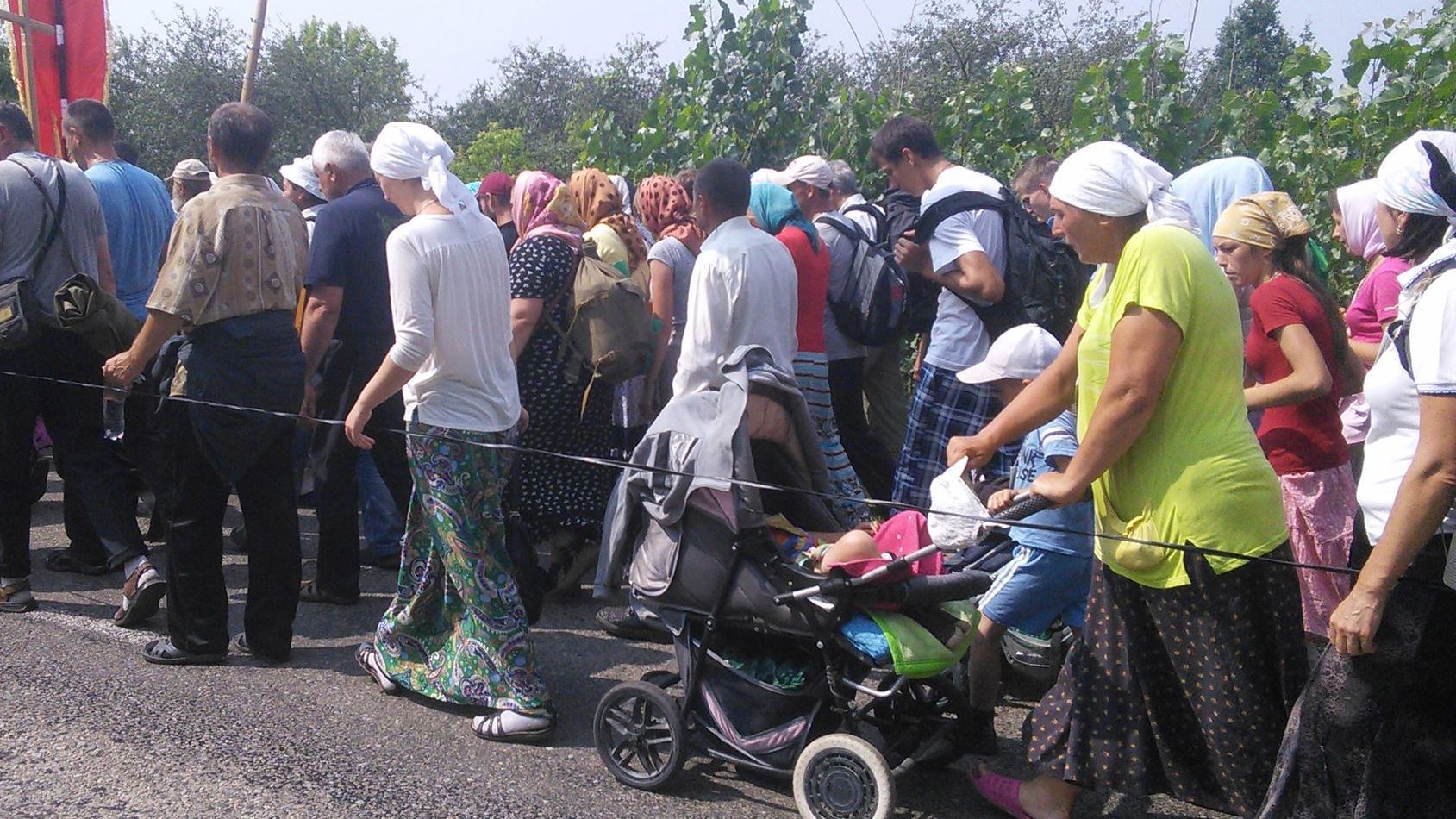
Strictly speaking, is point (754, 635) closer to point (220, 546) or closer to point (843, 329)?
point (220, 546)

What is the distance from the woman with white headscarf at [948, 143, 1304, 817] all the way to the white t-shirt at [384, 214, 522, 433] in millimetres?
1961

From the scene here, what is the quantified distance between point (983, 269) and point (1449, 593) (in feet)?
8.55

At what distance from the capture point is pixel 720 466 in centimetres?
371

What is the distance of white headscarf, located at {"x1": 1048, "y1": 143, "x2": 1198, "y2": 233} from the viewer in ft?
10.6

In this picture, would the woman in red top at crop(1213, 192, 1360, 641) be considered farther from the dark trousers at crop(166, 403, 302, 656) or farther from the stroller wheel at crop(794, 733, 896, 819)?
the dark trousers at crop(166, 403, 302, 656)

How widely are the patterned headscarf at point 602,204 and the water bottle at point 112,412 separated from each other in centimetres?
218

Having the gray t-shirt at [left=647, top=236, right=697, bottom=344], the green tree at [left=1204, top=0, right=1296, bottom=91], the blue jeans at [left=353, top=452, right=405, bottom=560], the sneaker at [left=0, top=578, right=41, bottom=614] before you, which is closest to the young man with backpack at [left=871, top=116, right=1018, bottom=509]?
the gray t-shirt at [left=647, top=236, right=697, bottom=344]

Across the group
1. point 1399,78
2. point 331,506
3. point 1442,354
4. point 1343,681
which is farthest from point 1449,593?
point 1399,78

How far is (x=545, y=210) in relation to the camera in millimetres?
5652

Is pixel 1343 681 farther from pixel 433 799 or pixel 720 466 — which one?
pixel 433 799

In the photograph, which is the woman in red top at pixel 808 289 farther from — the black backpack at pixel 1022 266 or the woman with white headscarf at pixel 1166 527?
the woman with white headscarf at pixel 1166 527

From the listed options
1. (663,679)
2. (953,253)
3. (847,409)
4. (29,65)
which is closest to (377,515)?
(847,409)

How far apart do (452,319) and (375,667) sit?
1.36 metres

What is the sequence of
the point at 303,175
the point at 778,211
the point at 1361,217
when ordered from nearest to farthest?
the point at 1361,217 < the point at 778,211 < the point at 303,175
